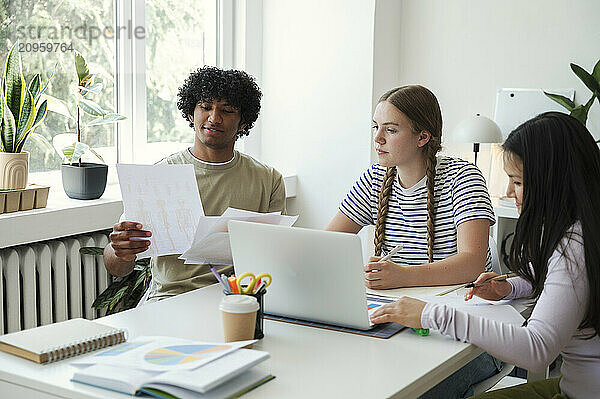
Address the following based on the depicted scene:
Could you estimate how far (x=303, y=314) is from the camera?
5.41ft

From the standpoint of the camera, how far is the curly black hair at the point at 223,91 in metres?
2.32

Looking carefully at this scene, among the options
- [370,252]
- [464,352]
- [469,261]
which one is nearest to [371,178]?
[469,261]

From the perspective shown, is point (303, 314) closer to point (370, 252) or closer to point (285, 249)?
point (285, 249)

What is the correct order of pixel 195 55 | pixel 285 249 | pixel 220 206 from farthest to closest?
pixel 195 55 < pixel 220 206 < pixel 285 249

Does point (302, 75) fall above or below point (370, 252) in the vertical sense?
above

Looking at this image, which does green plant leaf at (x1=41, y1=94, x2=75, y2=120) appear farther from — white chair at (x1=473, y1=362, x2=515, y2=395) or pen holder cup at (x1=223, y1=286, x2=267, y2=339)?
white chair at (x1=473, y1=362, x2=515, y2=395)

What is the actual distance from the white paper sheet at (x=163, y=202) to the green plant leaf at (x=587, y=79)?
77.8 inches

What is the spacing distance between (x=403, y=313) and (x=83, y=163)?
1.63 m

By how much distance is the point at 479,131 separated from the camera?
130 inches

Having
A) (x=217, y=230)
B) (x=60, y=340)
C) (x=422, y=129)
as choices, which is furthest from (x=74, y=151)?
(x=60, y=340)

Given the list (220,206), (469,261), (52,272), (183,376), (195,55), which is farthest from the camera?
(195,55)

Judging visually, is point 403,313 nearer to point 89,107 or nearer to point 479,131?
point 89,107

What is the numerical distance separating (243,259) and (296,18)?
2.24 metres

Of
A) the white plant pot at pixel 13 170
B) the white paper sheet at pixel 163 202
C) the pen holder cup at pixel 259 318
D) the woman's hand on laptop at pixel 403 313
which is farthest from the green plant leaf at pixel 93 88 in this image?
the woman's hand on laptop at pixel 403 313
